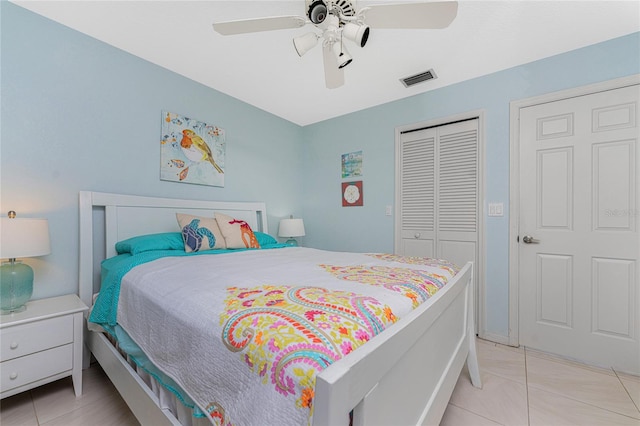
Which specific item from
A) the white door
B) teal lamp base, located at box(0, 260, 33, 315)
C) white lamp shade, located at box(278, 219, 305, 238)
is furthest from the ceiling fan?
white lamp shade, located at box(278, 219, 305, 238)

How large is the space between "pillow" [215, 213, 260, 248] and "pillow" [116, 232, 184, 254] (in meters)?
0.35

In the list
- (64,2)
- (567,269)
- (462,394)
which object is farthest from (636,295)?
(64,2)

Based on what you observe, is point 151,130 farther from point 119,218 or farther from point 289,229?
point 289,229

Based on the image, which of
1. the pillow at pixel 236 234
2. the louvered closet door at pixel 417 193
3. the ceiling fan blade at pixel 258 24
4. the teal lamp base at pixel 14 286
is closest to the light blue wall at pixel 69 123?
the teal lamp base at pixel 14 286

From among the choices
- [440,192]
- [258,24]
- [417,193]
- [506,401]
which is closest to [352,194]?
[417,193]

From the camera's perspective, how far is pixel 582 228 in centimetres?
213

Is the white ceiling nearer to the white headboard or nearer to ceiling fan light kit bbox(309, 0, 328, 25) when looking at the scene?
ceiling fan light kit bbox(309, 0, 328, 25)

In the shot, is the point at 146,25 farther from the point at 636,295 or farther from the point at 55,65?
the point at 636,295

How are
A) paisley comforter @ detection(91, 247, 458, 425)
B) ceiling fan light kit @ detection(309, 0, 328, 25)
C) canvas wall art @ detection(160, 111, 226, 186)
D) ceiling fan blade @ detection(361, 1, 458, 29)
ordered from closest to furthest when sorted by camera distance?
paisley comforter @ detection(91, 247, 458, 425) < ceiling fan blade @ detection(361, 1, 458, 29) < ceiling fan light kit @ detection(309, 0, 328, 25) < canvas wall art @ detection(160, 111, 226, 186)

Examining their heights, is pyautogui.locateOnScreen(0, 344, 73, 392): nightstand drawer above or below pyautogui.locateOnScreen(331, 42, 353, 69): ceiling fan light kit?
below

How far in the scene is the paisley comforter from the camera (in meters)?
0.65

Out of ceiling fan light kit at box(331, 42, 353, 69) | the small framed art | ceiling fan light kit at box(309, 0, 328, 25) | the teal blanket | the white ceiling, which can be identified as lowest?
the teal blanket

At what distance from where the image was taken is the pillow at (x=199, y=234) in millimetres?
2148

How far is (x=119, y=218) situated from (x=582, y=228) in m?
3.64
